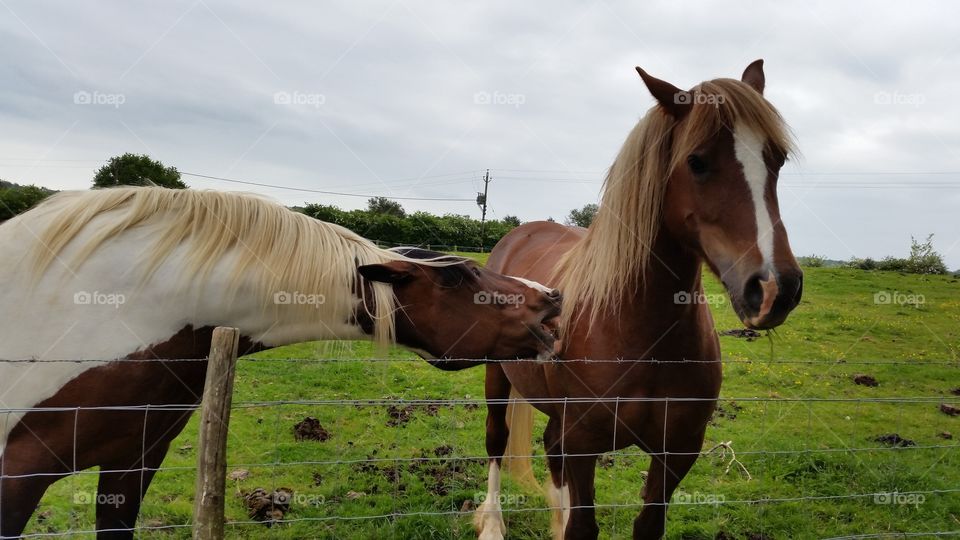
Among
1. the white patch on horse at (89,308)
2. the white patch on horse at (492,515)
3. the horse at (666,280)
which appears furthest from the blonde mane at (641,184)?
the white patch on horse at (492,515)

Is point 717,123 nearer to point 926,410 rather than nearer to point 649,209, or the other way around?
point 649,209

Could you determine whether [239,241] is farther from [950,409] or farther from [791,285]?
[950,409]

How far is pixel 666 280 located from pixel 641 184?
0.46m

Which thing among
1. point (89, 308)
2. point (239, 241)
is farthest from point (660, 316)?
point (89, 308)

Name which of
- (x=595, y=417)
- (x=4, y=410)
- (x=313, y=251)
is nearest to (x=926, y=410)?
(x=595, y=417)

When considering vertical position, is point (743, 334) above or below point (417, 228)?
below

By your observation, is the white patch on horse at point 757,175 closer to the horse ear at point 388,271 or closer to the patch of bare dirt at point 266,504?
the horse ear at point 388,271

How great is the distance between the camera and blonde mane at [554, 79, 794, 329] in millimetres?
2221

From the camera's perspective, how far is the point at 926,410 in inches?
284

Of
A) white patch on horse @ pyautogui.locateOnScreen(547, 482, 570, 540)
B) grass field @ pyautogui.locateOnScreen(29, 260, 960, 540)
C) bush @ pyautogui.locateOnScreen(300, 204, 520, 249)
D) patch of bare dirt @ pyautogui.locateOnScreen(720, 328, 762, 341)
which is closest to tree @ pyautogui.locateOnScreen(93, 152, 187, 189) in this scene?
bush @ pyautogui.locateOnScreen(300, 204, 520, 249)

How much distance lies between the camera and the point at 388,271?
238 cm

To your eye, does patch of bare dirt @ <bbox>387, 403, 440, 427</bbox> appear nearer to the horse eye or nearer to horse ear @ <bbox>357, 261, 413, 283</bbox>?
horse ear @ <bbox>357, 261, 413, 283</bbox>

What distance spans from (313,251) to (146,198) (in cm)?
75

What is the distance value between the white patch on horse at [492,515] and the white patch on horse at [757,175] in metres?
2.57
